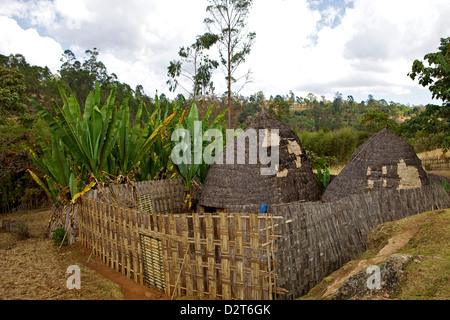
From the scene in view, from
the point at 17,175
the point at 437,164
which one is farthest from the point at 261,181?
the point at 437,164

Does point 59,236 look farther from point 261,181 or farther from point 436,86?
point 436,86

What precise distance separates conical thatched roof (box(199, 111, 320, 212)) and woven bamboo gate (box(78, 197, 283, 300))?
2.42 m

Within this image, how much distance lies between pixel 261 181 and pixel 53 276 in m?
4.10

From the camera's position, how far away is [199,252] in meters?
3.88

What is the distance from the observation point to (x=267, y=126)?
300 inches

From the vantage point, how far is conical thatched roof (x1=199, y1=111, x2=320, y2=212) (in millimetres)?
6795

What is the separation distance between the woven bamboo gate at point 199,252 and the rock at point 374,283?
2.59ft

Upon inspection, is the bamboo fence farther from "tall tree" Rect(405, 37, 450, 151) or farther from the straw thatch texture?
the straw thatch texture

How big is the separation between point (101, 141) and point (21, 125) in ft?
27.8

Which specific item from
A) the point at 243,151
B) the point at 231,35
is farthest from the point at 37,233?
the point at 231,35

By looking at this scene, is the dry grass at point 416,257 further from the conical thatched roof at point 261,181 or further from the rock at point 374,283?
the conical thatched roof at point 261,181

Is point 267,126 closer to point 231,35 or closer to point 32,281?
point 32,281

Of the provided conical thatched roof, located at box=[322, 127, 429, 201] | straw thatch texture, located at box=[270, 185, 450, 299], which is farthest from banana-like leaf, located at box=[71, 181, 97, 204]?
conical thatched roof, located at box=[322, 127, 429, 201]

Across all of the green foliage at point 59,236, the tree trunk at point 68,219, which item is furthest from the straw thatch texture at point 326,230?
the green foliage at point 59,236
